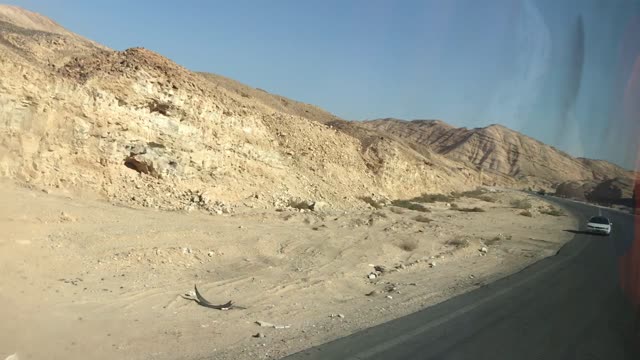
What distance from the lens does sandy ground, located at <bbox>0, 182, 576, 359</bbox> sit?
7.90m

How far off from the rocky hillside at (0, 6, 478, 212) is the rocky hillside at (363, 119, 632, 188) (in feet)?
391

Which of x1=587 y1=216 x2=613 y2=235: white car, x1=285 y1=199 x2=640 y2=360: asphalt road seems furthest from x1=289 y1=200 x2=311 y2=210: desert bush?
x1=587 y1=216 x2=613 y2=235: white car

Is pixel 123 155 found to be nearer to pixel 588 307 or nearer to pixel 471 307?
pixel 471 307

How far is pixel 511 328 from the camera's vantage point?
28.3 ft

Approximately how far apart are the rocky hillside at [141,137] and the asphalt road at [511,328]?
13399 millimetres

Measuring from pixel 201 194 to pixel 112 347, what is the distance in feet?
50.1

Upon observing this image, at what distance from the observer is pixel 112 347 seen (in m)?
7.47

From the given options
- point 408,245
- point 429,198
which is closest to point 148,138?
point 408,245

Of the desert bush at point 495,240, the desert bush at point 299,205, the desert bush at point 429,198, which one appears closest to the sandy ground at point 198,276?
the desert bush at point 495,240

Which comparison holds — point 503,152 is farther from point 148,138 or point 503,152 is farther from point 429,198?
point 148,138

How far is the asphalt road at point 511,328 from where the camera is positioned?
7266mm

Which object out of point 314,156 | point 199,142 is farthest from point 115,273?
point 314,156

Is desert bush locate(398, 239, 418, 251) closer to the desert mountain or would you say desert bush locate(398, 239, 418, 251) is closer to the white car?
the desert mountain

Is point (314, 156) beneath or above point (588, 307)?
above
